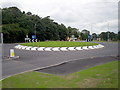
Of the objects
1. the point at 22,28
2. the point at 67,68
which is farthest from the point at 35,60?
the point at 22,28

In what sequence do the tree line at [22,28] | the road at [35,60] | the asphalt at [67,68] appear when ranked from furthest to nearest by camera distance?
1. the tree line at [22,28]
2. the road at [35,60]
3. the asphalt at [67,68]

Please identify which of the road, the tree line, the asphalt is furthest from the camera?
the tree line

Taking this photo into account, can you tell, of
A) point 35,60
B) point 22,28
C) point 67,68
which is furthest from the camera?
point 22,28

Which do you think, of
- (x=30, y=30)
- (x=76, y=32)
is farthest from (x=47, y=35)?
(x=76, y=32)

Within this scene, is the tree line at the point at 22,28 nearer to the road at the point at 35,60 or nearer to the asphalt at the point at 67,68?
the road at the point at 35,60

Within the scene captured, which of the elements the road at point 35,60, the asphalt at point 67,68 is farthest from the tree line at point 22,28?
the asphalt at point 67,68

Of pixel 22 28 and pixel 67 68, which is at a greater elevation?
pixel 22 28

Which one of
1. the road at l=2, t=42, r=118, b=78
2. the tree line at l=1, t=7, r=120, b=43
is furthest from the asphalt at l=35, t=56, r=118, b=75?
the tree line at l=1, t=7, r=120, b=43

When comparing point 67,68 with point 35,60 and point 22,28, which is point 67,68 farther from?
point 22,28

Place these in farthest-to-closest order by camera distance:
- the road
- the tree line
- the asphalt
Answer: the tree line, the road, the asphalt

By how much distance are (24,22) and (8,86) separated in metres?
46.1

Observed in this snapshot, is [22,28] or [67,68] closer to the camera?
[67,68]

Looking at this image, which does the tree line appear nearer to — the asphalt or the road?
the road

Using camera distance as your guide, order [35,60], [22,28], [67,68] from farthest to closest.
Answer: [22,28] < [35,60] < [67,68]
